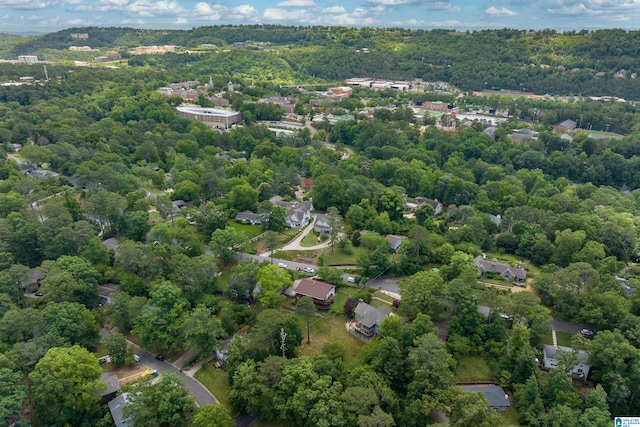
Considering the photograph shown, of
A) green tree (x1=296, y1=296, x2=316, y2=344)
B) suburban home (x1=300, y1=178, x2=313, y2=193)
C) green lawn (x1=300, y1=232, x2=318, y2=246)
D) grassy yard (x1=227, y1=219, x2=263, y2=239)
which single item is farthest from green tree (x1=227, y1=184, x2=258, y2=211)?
green tree (x1=296, y1=296, x2=316, y2=344)

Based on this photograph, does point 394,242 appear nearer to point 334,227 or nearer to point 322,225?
point 334,227

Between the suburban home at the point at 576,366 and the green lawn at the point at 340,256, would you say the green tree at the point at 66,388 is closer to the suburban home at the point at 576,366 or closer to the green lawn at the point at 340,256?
the green lawn at the point at 340,256

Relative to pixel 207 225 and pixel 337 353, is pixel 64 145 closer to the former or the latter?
pixel 207 225

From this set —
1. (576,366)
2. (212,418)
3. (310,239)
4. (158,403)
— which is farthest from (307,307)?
(576,366)

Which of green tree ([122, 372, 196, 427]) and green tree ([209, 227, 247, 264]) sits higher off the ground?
green tree ([209, 227, 247, 264])

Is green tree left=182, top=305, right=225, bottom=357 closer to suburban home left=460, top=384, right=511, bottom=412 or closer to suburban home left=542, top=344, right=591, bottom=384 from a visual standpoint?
suburban home left=460, top=384, right=511, bottom=412

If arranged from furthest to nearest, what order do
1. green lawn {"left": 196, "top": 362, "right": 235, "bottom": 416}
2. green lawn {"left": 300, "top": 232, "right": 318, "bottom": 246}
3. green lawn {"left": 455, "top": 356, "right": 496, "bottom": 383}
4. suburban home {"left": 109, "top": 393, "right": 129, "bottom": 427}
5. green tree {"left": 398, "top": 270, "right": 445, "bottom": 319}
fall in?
green lawn {"left": 300, "top": 232, "right": 318, "bottom": 246} < green tree {"left": 398, "top": 270, "right": 445, "bottom": 319} < green lawn {"left": 455, "top": 356, "right": 496, "bottom": 383} < green lawn {"left": 196, "top": 362, "right": 235, "bottom": 416} < suburban home {"left": 109, "top": 393, "right": 129, "bottom": 427}

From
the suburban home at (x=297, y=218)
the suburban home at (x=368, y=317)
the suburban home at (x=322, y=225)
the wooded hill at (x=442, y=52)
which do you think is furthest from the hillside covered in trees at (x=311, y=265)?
the wooded hill at (x=442, y=52)
